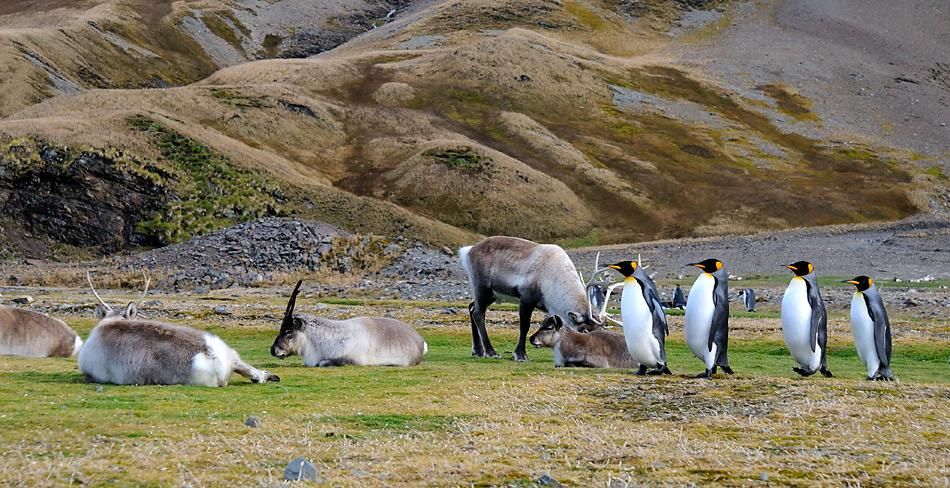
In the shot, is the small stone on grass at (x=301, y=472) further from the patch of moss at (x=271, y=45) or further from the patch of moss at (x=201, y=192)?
the patch of moss at (x=271, y=45)

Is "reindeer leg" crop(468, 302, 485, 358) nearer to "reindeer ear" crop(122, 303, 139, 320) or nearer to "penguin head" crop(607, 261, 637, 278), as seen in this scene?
"penguin head" crop(607, 261, 637, 278)

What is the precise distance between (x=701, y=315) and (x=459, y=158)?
6954cm

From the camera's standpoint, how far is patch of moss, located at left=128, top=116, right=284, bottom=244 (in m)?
68.3

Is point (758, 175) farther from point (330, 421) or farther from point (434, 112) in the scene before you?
point (330, 421)

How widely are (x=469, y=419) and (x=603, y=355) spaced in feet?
28.5

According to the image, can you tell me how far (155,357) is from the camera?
15.2 m

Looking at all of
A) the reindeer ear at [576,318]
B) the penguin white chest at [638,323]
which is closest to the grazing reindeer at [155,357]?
the penguin white chest at [638,323]

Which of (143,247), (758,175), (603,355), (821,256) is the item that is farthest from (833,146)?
(603,355)

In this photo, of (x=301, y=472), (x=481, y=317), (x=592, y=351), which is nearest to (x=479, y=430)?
(x=301, y=472)

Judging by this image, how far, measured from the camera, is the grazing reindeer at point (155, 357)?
15.2 metres

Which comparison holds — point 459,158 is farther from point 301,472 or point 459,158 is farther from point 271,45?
point 271,45

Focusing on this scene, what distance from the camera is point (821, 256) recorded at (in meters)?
57.5

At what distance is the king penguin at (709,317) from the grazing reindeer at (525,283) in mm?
4851

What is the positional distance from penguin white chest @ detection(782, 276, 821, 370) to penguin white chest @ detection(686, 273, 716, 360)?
152 centimetres
